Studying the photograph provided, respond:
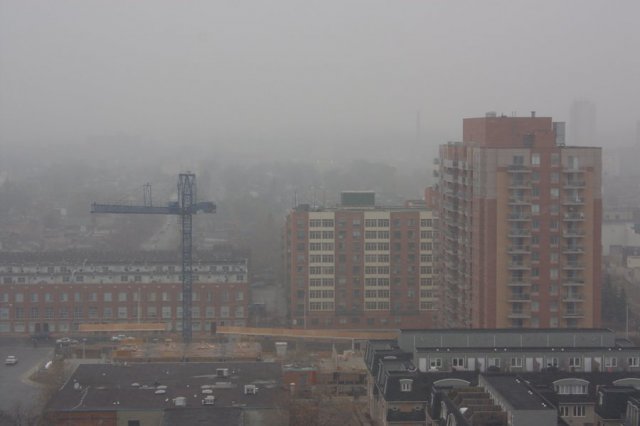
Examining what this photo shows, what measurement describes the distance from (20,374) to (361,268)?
4717 mm

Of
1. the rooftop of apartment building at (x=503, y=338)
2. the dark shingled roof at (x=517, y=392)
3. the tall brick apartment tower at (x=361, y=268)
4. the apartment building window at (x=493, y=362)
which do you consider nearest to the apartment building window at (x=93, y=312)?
the tall brick apartment tower at (x=361, y=268)

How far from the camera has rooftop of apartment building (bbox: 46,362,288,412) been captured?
7.51 m

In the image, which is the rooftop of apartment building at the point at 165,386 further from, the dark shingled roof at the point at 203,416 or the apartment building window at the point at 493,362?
the apartment building window at the point at 493,362

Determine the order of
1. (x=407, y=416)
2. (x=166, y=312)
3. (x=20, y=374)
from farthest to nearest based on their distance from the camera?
(x=166, y=312) → (x=20, y=374) → (x=407, y=416)

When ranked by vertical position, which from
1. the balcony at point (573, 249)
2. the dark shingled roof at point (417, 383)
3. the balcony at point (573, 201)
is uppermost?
the balcony at point (573, 201)

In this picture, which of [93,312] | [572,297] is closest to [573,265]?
[572,297]

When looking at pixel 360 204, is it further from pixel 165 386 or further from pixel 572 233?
pixel 165 386

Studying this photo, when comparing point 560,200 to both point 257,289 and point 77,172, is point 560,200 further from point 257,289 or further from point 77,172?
point 77,172

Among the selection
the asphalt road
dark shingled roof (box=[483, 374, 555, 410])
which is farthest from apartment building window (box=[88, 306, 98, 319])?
dark shingled roof (box=[483, 374, 555, 410])

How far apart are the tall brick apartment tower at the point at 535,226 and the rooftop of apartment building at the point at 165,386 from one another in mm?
2148

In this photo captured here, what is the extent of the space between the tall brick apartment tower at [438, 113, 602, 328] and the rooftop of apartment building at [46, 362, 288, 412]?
2.15 meters

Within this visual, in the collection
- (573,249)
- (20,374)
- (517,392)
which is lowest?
(20,374)

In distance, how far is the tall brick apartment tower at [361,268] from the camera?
13016 millimetres

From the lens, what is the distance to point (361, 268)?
13125 mm
